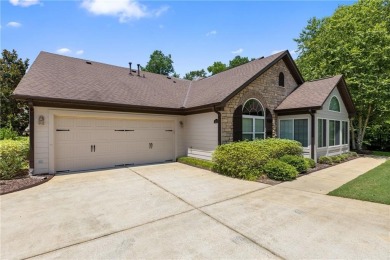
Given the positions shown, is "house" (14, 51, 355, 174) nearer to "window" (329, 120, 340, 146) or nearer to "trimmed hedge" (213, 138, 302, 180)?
"window" (329, 120, 340, 146)

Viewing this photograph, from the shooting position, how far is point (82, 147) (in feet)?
31.8

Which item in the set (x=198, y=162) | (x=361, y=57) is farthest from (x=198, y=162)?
(x=361, y=57)

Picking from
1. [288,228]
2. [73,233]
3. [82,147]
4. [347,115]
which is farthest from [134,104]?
[347,115]

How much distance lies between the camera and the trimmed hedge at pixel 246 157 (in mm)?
8266

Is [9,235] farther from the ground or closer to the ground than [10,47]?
closer to the ground

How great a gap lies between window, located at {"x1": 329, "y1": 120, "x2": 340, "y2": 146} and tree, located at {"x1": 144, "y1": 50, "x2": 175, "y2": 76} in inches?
1134

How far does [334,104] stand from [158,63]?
2926 centimetres

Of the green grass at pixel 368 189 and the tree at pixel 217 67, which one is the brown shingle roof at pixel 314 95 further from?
the tree at pixel 217 67

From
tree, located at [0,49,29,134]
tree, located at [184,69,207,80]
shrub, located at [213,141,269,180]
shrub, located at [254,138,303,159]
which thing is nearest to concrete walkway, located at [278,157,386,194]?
shrub, located at [213,141,269,180]

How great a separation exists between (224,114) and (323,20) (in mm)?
21335

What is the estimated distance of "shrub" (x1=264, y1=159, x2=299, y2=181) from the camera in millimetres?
7844

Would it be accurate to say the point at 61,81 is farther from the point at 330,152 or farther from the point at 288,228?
the point at 330,152

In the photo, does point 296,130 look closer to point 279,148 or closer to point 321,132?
point 321,132

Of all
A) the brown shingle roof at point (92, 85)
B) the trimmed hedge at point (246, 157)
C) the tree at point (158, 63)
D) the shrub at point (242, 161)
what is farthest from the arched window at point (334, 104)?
the tree at point (158, 63)
